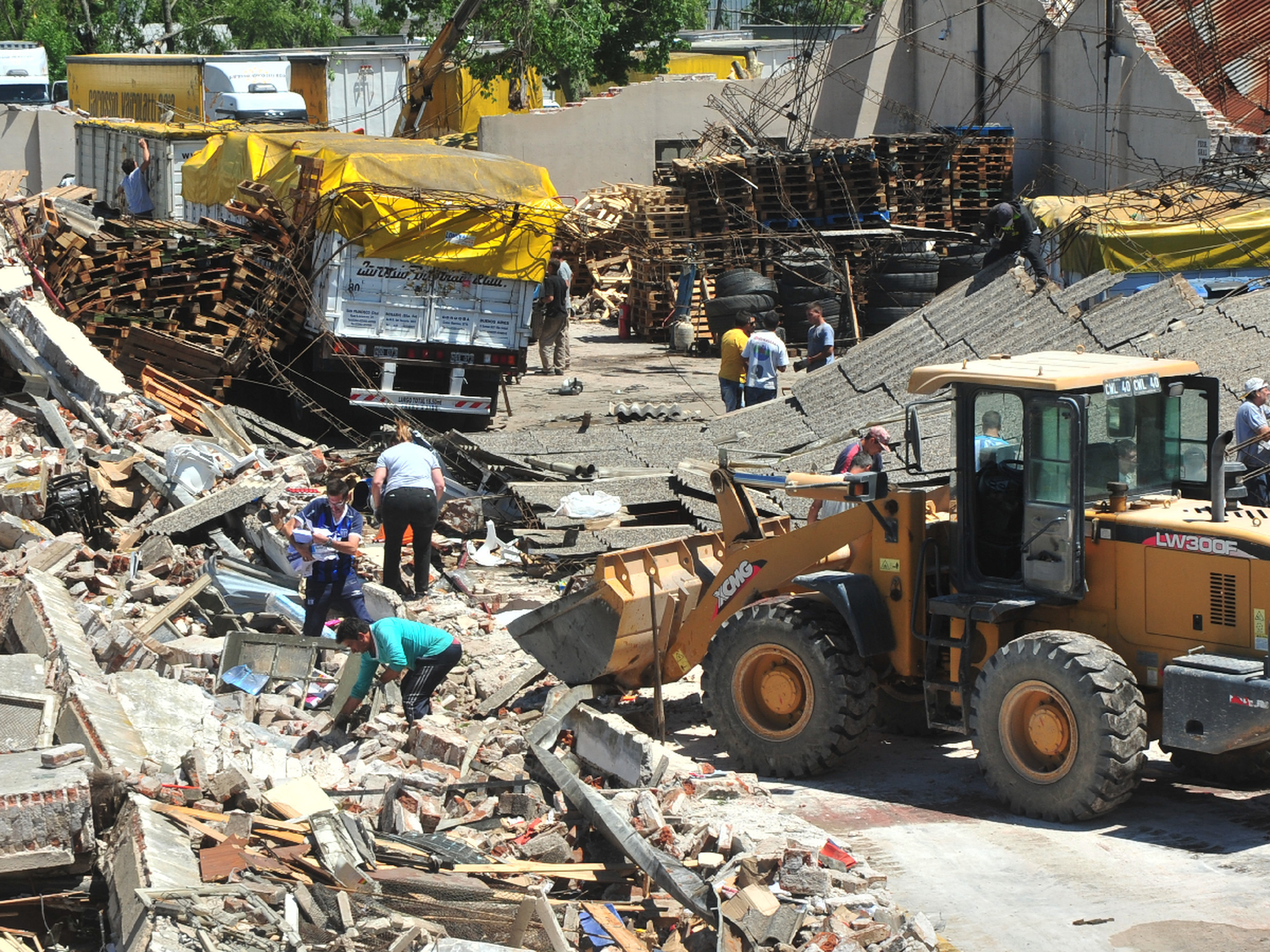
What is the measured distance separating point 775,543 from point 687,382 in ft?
40.1

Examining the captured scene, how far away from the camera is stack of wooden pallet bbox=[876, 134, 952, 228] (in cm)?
2486

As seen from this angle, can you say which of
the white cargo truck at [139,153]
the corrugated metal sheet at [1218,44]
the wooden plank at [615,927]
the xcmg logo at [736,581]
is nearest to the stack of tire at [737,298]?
→ the corrugated metal sheet at [1218,44]

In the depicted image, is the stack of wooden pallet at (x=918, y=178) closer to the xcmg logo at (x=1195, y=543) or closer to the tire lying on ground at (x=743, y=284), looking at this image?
the tire lying on ground at (x=743, y=284)

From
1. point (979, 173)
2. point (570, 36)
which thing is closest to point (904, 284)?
point (979, 173)

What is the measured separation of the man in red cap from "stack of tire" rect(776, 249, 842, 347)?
11332 mm

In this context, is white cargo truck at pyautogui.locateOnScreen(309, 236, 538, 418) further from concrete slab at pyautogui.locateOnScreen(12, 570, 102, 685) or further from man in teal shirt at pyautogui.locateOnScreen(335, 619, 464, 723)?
man in teal shirt at pyautogui.locateOnScreen(335, 619, 464, 723)

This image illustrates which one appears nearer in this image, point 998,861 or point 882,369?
point 998,861

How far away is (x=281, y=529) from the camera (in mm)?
12180

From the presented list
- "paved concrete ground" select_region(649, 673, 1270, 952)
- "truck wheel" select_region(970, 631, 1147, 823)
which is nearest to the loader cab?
"truck wheel" select_region(970, 631, 1147, 823)

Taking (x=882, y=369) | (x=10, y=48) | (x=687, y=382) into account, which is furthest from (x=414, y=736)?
(x=10, y=48)

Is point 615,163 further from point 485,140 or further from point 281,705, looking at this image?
point 281,705

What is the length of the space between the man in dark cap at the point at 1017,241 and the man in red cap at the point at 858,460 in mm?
5288

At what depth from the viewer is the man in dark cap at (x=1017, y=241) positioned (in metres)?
15.8

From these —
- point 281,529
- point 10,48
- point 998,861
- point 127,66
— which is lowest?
point 998,861
